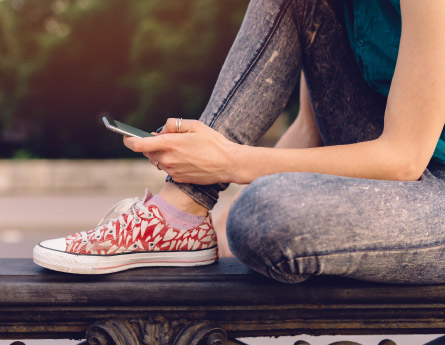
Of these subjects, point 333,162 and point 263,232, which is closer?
point 263,232

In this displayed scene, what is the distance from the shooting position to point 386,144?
1.05 meters

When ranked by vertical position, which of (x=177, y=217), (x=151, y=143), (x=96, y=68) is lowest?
(x=177, y=217)

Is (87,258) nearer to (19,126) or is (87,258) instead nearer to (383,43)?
(383,43)

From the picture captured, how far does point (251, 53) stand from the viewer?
3.98 feet

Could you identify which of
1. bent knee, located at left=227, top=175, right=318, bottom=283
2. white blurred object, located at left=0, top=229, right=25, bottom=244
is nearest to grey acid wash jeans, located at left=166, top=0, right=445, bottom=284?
bent knee, located at left=227, top=175, right=318, bottom=283

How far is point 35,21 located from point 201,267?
409 inches

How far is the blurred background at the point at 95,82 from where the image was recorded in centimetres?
823

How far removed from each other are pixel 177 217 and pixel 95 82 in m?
9.00

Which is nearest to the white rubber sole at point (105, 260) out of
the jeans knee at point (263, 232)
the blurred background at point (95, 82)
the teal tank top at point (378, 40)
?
the jeans knee at point (263, 232)

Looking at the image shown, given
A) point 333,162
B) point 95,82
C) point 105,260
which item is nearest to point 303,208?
point 333,162

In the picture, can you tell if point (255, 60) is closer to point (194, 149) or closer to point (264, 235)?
point (194, 149)

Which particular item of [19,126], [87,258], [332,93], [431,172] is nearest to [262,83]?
[332,93]

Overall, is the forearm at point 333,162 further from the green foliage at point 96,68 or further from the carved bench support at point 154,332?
the green foliage at point 96,68

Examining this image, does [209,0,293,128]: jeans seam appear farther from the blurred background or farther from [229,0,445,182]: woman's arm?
the blurred background
